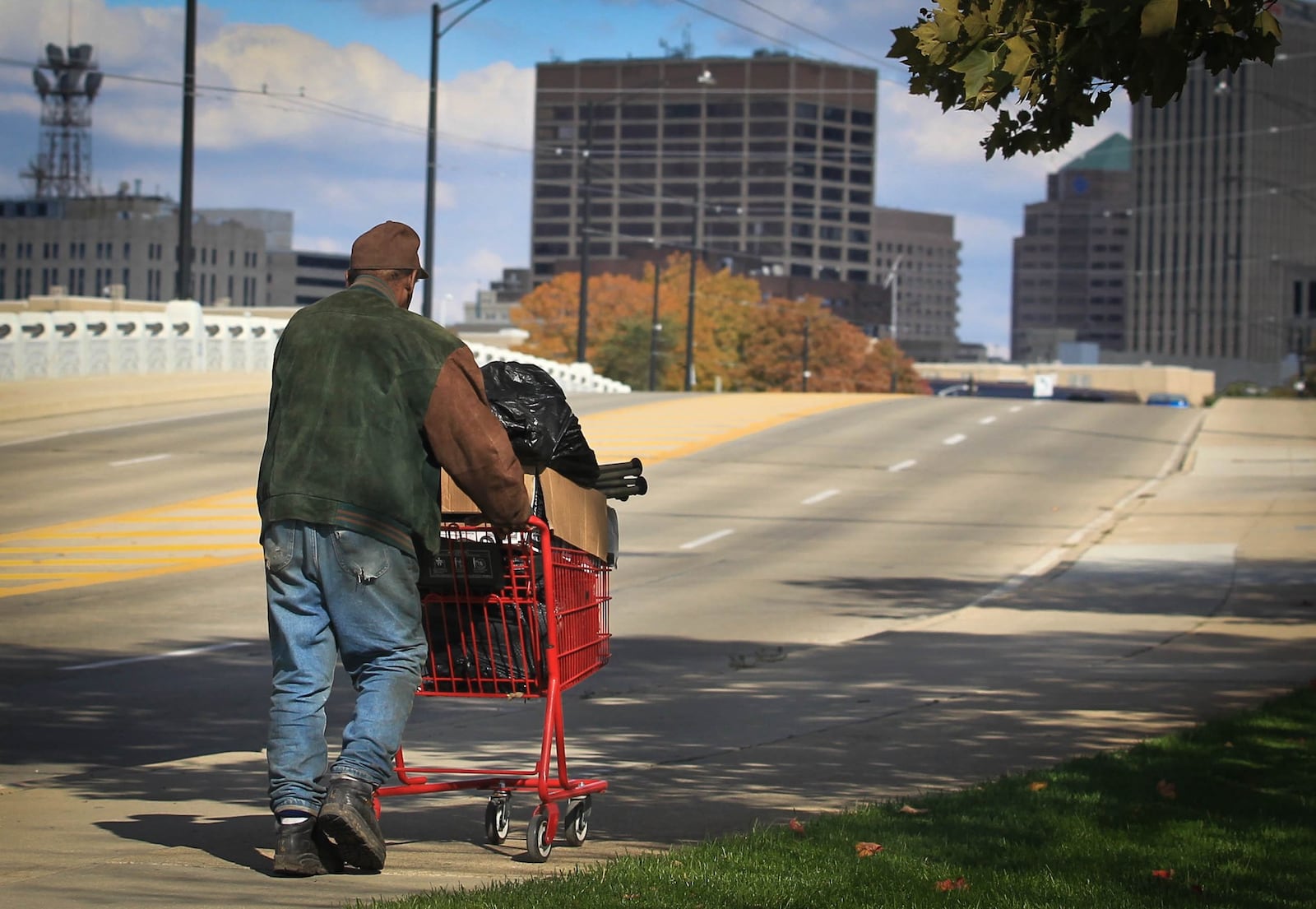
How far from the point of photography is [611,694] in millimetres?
10953

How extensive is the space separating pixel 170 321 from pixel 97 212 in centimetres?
13690

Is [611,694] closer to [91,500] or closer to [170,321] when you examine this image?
[91,500]

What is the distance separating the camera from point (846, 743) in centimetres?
905

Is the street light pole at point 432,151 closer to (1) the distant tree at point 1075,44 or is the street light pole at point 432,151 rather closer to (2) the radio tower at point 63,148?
(1) the distant tree at point 1075,44

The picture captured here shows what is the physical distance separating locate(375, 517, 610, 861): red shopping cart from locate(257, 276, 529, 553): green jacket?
37cm

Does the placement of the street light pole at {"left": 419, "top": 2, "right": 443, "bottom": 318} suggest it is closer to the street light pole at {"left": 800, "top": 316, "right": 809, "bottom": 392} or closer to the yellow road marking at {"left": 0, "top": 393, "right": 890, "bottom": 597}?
the yellow road marking at {"left": 0, "top": 393, "right": 890, "bottom": 597}

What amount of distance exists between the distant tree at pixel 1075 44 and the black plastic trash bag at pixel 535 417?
5.71 feet

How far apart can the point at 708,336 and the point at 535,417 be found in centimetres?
11265

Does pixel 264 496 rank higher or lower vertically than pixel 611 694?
higher

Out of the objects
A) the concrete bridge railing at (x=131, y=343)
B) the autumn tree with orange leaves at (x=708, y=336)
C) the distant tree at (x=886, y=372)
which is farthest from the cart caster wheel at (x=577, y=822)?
the distant tree at (x=886, y=372)

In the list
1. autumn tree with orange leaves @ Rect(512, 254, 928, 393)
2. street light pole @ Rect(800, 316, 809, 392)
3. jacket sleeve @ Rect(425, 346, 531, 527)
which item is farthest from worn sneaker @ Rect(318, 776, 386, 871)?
autumn tree with orange leaves @ Rect(512, 254, 928, 393)

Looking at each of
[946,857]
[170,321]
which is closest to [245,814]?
[946,857]

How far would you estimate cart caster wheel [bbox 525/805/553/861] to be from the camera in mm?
5992

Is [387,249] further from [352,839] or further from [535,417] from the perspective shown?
[352,839]
